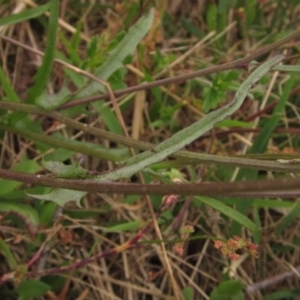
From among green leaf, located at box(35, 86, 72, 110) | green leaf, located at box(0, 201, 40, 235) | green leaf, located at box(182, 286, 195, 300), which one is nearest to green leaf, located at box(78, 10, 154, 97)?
green leaf, located at box(35, 86, 72, 110)

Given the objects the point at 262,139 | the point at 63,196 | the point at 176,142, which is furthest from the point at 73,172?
the point at 262,139

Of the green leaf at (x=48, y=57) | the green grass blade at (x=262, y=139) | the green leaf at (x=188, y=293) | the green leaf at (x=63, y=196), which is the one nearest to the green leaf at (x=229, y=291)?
the green leaf at (x=188, y=293)

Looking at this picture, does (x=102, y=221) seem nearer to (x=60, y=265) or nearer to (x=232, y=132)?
(x=60, y=265)

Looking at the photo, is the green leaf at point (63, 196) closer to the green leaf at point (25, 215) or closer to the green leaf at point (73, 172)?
the green leaf at point (73, 172)

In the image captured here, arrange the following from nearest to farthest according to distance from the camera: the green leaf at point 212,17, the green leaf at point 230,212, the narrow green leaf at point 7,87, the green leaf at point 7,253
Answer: the green leaf at point 230,212 < the green leaf at point 7,253 < the narrow green leaf at point 7,87 < the green leaf at point 212,17

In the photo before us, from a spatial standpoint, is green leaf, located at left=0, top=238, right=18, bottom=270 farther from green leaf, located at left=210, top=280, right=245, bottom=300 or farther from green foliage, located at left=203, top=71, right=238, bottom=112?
green foliage, located at left=203, top=71, right=238, bottom=112
